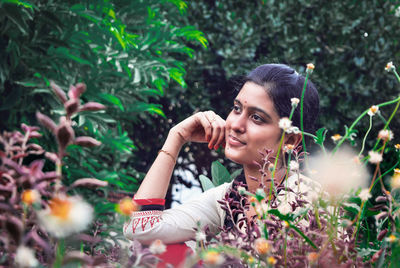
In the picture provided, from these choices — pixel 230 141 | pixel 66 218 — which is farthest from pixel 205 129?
pixel 66 218

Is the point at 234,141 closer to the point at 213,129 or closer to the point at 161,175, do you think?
the point at 213,129

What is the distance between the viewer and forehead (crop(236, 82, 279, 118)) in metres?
1.86

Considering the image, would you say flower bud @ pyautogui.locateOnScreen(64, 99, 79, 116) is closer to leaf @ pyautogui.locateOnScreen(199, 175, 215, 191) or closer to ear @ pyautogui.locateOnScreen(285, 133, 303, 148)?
ear @ pyautogui.locateOnScreen(285, 133, 303, 148)

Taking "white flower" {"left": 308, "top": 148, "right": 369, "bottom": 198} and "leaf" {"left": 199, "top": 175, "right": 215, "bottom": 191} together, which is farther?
"leaf" {"left": 199, "top": 175, "right": 215, "bottom": 191}

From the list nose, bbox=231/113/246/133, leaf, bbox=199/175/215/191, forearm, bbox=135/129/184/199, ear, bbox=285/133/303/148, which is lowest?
leaf, bbox=199/175/215/191

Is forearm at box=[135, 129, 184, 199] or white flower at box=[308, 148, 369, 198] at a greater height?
white flower at box=[308, 148, 369, 198]

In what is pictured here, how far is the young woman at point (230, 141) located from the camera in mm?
1806

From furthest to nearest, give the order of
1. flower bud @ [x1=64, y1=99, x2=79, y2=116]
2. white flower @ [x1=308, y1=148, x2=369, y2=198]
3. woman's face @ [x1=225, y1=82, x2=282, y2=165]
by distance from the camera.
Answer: woman's face @ [x1=225, y1=82, x2=282, y2=165], white flower @ [x1=308, y1=148, x2=369, y2=198], flower bud @ [x1=64, y1=99, x2=79, y2=116]

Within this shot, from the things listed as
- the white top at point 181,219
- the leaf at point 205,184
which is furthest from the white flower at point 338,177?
the leaf at point 205,184

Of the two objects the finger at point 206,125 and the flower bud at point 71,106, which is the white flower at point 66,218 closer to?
the flower bud at point 71,106

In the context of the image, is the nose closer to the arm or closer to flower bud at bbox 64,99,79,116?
the arm

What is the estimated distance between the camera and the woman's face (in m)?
1.78

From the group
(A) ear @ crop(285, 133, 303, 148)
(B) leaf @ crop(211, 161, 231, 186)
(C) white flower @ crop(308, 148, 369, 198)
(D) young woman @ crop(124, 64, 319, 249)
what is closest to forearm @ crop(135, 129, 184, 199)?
(D) young woman @ crop(124, 64, 319, 249)

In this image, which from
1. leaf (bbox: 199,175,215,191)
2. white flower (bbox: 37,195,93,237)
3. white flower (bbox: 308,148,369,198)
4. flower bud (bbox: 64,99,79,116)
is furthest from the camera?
leaf (bbox: 199,175,215,191)
